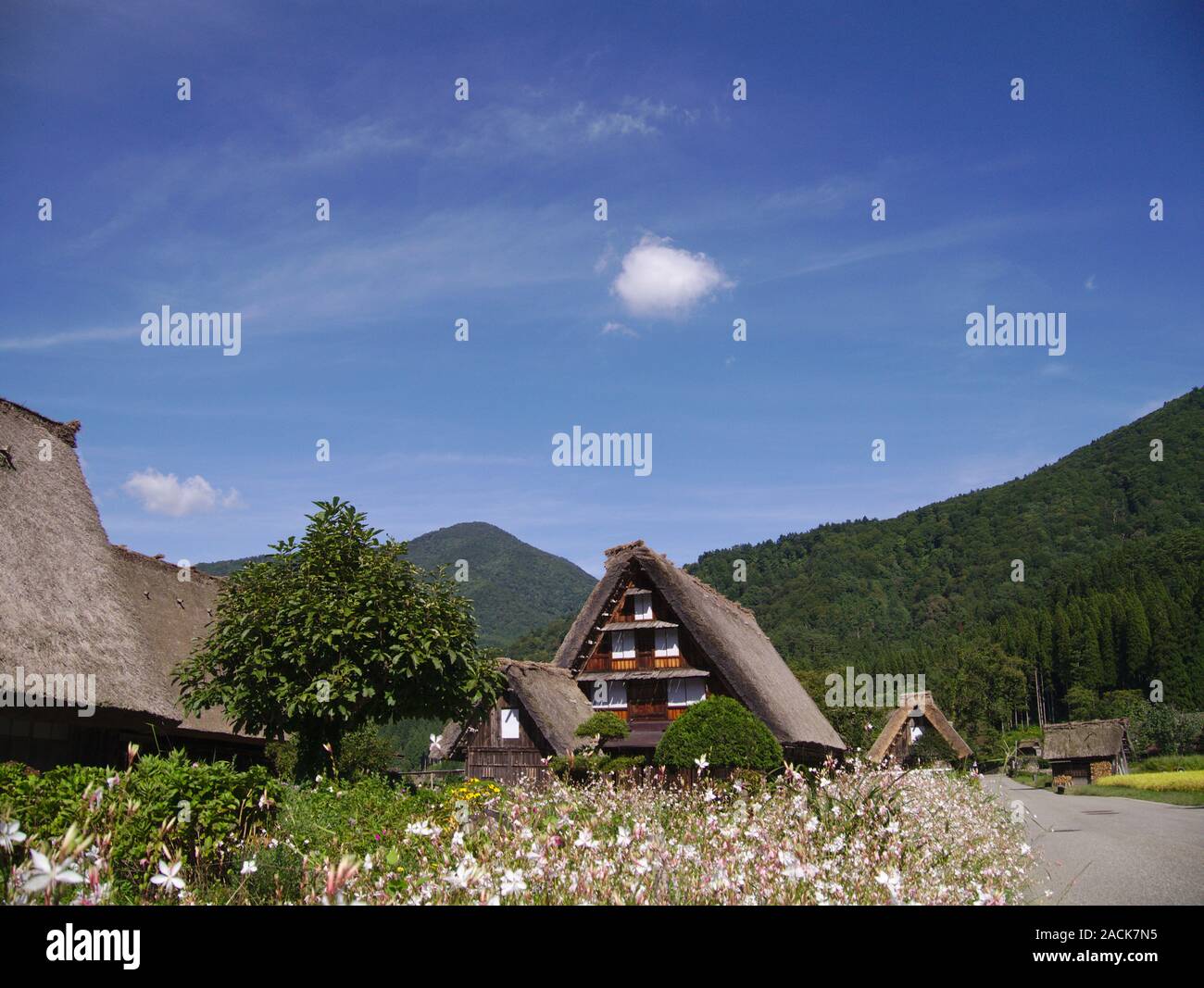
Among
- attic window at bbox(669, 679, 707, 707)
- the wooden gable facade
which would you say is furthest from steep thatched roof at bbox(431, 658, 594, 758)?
attic window at bbox(669, 679, 707, 707)

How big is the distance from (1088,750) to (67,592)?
6328 cm

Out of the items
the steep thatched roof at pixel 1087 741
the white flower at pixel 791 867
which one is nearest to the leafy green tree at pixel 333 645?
the white flower at pixel 791 867

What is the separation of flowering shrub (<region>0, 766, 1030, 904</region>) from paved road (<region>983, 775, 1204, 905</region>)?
746 millimetres

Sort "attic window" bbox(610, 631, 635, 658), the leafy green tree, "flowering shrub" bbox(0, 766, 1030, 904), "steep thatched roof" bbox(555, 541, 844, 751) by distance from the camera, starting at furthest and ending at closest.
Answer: "attic window" bbox(610, 631, 635, 658), "steep thatched roof" bbox(555, 541, 844, 751), the leafy green tree, "flowering shrub" bbox(0, 766, 1030, 904)

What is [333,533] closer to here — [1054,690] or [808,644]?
[808,644]

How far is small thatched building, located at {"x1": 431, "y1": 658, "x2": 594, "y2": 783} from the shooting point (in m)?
27.7

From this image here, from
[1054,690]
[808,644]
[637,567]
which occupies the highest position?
[637,567]

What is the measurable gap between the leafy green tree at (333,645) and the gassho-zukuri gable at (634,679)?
9211 mm

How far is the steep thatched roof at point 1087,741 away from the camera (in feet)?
197

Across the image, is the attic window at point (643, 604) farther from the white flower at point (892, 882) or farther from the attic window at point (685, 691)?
the white flower at point (892, 882)

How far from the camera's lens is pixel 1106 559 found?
10794 cm

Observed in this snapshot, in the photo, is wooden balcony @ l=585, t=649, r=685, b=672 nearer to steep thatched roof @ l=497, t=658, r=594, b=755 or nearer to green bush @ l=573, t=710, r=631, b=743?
steep thatched roof @ l=497, t=658, r=594, b=755
